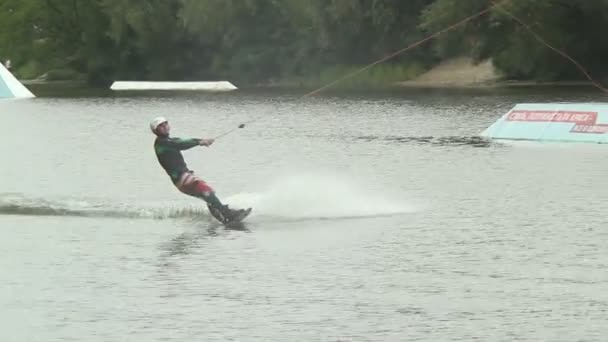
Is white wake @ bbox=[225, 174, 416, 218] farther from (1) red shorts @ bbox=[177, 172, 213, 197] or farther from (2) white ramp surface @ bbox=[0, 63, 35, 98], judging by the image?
(2) white ramp surface @ bbox=[0, 63, 35, 98]

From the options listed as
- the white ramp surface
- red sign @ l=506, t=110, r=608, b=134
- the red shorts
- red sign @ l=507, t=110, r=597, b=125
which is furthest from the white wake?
the white ramp surface

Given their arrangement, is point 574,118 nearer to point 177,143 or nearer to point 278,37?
point 177,143

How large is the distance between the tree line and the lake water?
3872 centimetres

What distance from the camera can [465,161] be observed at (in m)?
34.7

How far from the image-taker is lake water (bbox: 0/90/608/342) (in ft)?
48.5

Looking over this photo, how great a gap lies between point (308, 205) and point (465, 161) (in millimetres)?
10909

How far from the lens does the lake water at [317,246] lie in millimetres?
14781

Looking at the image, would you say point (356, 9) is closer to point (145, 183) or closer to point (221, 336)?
point (145, 183)

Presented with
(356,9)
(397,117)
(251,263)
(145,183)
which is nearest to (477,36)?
(356,9)

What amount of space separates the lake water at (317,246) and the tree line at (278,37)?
38.7 metres

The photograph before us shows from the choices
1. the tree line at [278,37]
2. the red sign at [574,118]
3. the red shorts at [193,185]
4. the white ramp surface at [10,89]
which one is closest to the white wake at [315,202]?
the red shorts at [193,185]

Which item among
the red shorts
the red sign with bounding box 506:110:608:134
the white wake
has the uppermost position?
the red shorts

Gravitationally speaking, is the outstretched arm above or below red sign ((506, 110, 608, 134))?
above

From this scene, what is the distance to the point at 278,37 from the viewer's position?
326 ft
